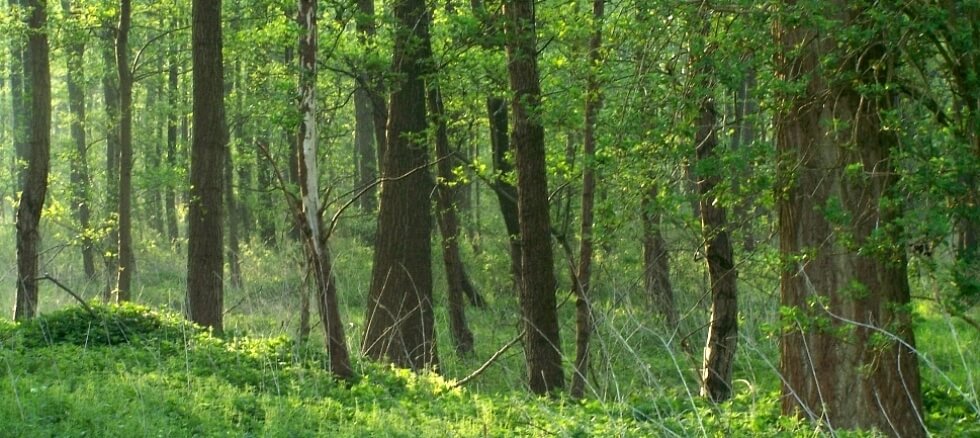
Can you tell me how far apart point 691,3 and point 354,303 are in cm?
1599

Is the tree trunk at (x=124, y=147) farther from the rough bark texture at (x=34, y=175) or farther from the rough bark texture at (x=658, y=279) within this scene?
the rough bark texture at (x=658, y=279)

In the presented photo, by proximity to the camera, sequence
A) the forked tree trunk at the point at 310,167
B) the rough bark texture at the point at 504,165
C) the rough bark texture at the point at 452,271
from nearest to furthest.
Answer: the forked tree trunk at the point at 310,167 → the rough bark texture at the point at 504,165 → the rough bark texture at the point at 452,271

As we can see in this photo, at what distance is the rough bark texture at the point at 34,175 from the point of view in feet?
49.1

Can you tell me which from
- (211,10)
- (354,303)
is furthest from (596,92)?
(354,303)

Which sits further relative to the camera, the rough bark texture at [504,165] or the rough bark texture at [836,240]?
the rough bark texture at [504,165]

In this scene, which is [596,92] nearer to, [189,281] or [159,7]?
[189,281]

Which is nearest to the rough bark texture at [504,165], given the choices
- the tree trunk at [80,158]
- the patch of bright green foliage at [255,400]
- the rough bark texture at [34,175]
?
the patch of bright green foliage at [255,400]

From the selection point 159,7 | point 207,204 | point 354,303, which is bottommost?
point 354,303

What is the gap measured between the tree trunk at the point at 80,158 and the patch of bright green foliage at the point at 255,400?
26.1 feet

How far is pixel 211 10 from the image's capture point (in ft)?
48.8

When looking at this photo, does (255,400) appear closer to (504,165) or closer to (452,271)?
(504,165)

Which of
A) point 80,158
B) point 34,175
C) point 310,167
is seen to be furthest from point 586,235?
point 80,158

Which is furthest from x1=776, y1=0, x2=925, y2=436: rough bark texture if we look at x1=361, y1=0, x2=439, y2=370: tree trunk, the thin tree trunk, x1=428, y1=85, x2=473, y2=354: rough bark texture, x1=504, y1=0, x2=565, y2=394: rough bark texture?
x1=428, y1=85, x2=473, y2=354: rough bark texture

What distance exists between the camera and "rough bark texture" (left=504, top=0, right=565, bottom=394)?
1222 cm
